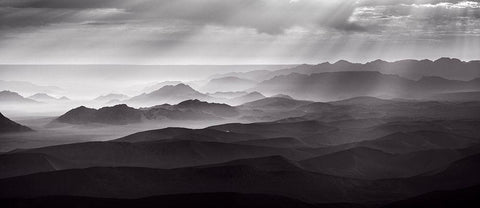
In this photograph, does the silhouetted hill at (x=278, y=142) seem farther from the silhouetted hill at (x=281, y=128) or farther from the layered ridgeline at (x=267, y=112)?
the layered ridgeline at (x=267, y=112)

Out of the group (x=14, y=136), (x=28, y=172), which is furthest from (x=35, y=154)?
(x=14, y=136)

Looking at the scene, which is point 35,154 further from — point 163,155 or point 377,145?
point 377,145

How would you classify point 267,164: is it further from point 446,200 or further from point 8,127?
point 8,127

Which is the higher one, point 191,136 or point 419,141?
point 191,136

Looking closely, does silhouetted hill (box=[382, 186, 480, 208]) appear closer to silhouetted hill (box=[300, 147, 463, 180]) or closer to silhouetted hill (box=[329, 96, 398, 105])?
silhouetted hill (box=[300, 147, 463, 180])

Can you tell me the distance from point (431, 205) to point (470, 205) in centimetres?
422

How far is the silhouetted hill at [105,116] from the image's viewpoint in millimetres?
159625

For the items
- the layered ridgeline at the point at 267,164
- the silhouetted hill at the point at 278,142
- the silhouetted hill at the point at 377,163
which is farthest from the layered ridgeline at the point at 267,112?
the silhouetted hill at the point at 377,163

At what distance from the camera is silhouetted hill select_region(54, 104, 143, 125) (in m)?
160

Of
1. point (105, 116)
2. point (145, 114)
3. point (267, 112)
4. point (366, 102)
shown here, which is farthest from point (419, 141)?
point (105, 116)

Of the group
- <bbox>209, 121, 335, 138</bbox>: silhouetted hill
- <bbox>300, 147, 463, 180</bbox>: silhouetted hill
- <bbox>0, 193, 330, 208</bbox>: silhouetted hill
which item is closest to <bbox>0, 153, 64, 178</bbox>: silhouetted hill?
<bbox>0, 193, 330, 208</bbox>: silhouetted hill

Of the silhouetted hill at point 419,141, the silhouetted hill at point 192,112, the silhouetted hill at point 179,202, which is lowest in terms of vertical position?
the silhouetted hill at point 179,202

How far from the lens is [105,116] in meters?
162

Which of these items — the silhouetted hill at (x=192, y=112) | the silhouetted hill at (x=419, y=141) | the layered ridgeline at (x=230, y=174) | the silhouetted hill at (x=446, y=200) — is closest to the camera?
the silhouetted hill at (x=446, y=200)
